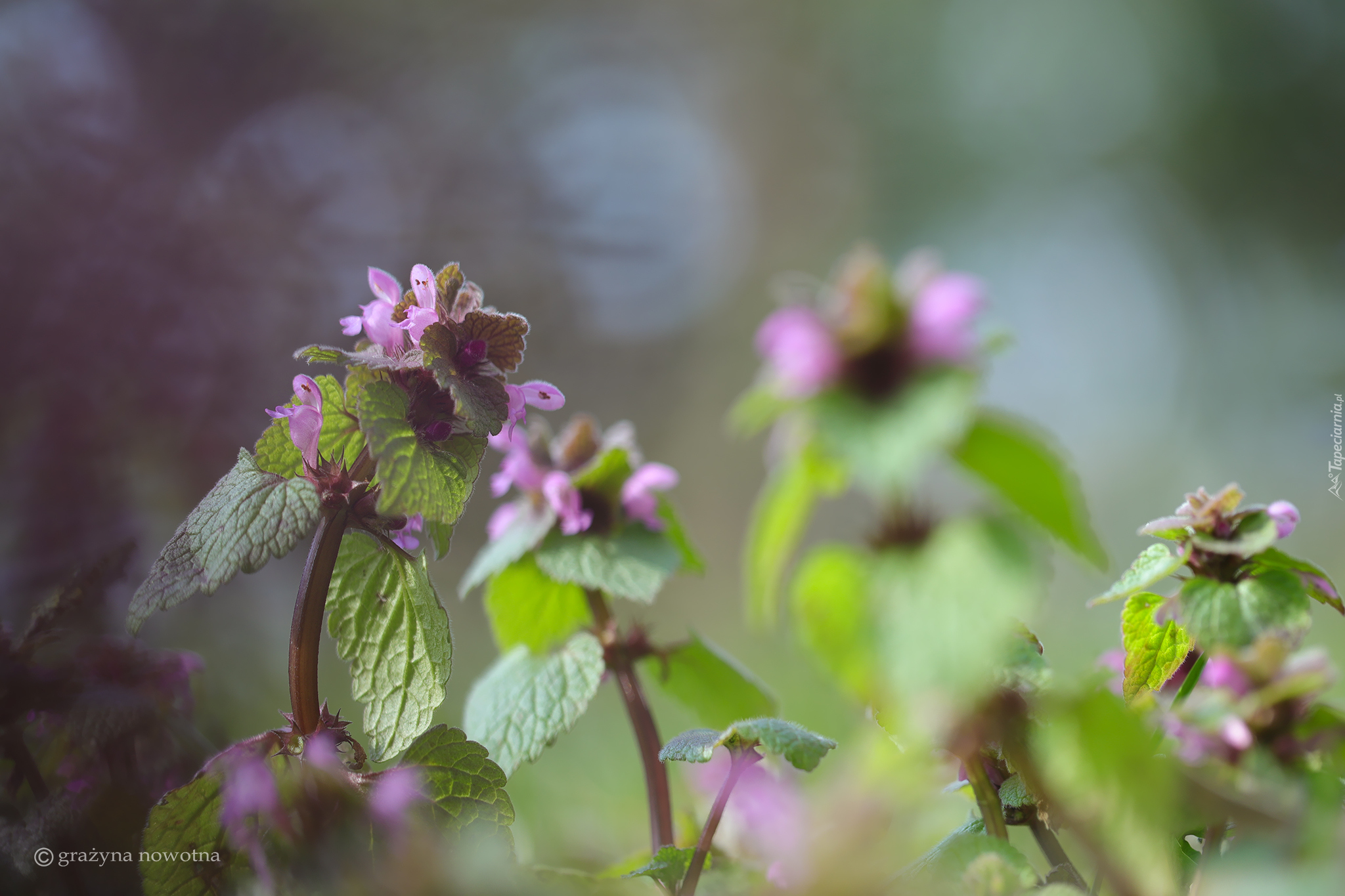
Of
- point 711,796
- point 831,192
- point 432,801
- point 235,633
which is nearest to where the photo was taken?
point 432,801

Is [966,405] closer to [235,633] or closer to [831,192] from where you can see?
[235,633]

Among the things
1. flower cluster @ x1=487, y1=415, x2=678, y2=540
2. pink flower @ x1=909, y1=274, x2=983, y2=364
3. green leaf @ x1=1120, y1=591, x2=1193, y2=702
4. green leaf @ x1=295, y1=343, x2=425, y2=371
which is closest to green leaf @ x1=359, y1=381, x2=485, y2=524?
green leaf @ x1=295, y1=343, x2=425, y2=371

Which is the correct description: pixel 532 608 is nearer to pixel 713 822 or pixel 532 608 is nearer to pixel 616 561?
pixel 616 561

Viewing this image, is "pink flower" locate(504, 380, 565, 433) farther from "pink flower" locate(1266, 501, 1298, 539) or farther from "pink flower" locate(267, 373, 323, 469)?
"pink flower" locate(1266, 501, 1298, 539)

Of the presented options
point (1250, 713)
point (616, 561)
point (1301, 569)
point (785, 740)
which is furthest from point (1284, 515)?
point (616, 561)

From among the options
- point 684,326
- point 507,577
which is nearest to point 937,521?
point 507,577

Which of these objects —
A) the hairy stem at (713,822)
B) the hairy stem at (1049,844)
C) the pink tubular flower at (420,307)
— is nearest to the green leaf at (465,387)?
the pink tubular flower at (420,307)

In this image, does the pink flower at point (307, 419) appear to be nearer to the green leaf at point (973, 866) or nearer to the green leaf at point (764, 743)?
the green leaf at point (764, 743)
